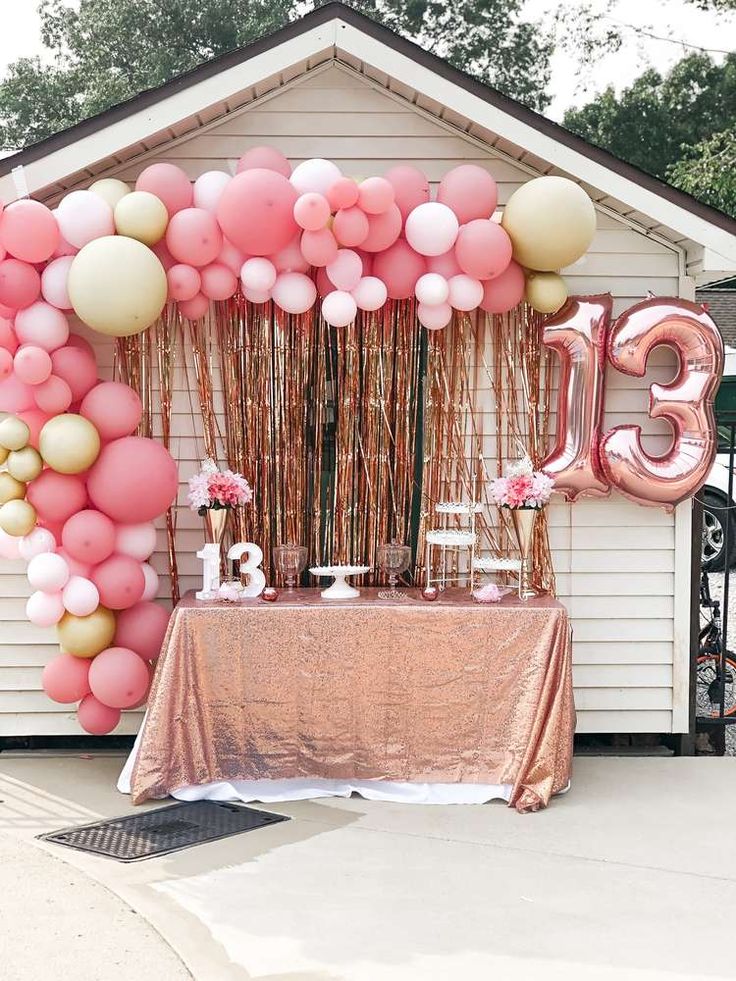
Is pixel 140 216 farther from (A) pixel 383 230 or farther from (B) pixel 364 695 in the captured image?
(B) pixel 364 695

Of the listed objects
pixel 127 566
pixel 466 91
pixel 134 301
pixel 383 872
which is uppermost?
pixel 466 91

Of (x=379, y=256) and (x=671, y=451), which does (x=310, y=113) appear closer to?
(x=379, y=256)

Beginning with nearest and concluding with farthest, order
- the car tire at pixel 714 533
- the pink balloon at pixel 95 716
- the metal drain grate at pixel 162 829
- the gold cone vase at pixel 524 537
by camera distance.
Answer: the metal drain grate at pixel 162 829, the pink balloon at pixel 95 716, the gold cone vase at pixel 524 537, the car tire at pixel 714 533

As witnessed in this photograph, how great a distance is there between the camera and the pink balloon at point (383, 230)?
4582mm

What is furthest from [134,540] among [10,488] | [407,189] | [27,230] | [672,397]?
[672,397]

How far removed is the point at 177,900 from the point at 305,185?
8.83 feet

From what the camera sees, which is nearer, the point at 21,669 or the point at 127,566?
the point at 127,566

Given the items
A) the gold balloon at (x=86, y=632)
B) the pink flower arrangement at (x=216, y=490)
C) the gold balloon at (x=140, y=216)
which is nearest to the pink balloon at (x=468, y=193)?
the gold balloon at (x=140, y=216)

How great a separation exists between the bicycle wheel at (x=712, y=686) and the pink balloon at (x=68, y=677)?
10.0ft

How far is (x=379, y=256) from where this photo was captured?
4766mm

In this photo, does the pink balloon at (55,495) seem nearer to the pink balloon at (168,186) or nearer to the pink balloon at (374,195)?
the pink balloon at (168,186)

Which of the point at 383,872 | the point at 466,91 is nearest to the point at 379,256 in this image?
the point at 466,91

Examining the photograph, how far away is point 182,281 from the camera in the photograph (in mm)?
4629

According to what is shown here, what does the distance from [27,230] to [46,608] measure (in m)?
1.50
